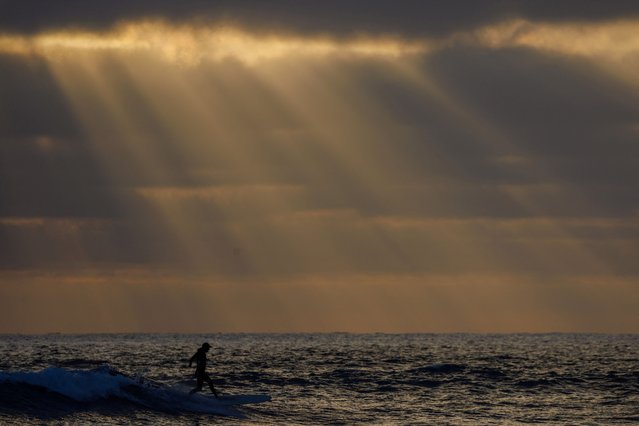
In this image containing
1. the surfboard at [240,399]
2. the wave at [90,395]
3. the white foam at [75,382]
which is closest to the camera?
the wave at [90,395]

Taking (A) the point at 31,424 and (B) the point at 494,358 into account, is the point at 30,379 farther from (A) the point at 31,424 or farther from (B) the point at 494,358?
(B) the point at 494,358

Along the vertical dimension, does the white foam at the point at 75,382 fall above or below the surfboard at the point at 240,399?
above

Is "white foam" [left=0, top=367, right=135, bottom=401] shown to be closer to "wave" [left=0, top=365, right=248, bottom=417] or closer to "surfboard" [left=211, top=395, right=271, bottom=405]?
"wave" [left=0, top=365, right=248, bottom=417]

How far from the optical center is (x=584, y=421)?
44.9 metres

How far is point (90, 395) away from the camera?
144 ft

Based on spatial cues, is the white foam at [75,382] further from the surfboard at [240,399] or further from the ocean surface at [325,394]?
the surfboard at [240,399]

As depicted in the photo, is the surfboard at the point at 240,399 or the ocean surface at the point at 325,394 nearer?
the ocean surface at the point at 325,394

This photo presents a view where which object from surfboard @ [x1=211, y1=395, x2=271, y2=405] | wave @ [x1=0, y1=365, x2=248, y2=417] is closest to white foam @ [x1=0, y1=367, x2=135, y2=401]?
wave @ [x1=0, y1=365, x2=248, y2=417]

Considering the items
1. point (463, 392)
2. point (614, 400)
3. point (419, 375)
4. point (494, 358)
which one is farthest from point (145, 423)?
point (494, 358)

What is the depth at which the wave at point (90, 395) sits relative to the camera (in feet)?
137

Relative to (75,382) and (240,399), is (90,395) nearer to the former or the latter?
(75,382)

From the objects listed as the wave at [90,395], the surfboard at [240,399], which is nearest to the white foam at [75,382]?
the wave at [90,395]

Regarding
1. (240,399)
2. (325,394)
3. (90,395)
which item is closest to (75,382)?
(90,395)

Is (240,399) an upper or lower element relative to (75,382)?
lower
